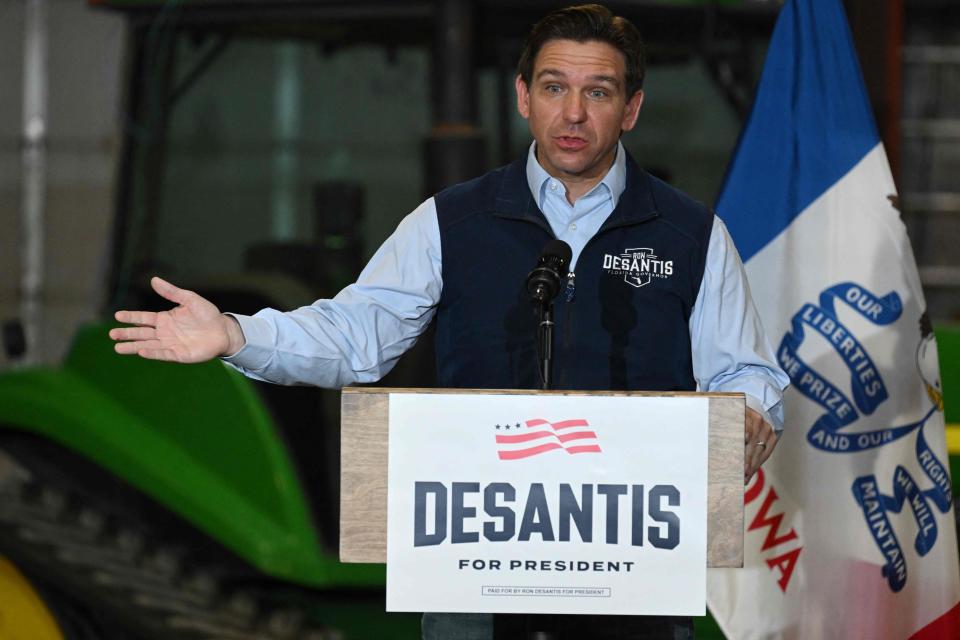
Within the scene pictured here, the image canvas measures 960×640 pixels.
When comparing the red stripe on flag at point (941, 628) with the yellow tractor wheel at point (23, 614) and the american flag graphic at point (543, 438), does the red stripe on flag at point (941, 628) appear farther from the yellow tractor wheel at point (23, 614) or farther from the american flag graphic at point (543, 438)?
the yellow tractor wheel at point (23, 614)

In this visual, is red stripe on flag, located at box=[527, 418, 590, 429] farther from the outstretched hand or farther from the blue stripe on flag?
the blue stripe on flag

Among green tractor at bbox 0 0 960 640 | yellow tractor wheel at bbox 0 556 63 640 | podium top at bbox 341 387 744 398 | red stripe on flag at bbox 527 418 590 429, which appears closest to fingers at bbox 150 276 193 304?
podium top at bbox 341 387 744 398

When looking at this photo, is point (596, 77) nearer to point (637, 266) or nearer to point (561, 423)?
point (637, 266)

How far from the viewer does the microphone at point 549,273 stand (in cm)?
176

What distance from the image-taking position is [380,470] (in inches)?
69.4

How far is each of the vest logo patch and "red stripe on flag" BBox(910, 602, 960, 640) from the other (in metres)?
1.14

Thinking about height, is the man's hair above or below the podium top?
above

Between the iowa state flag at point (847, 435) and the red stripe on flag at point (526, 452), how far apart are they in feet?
3.79

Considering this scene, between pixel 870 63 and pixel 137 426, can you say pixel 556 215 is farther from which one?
pixel 137 426

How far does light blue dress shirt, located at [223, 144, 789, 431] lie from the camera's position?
1.99 meters

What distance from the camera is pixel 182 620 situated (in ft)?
10.8

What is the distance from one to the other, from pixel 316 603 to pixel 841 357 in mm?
2106

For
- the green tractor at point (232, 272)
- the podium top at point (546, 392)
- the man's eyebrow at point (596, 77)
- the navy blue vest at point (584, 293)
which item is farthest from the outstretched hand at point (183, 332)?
the green tractor at point (232, 272)

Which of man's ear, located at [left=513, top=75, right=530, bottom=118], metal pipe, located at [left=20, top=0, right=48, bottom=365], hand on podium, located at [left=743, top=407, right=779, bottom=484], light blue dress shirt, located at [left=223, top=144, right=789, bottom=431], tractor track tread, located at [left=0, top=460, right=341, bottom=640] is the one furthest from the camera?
metal pipe, located at [left=20, top=0, right=48, bottom=365]
